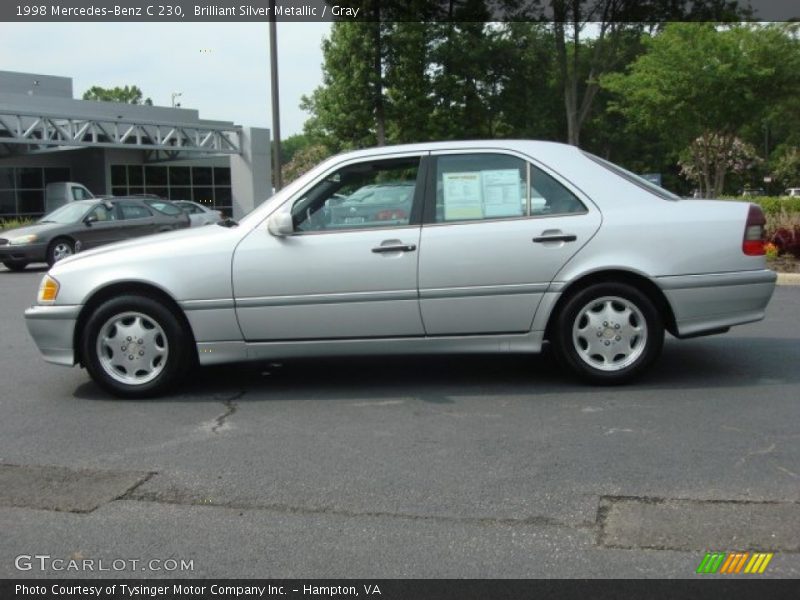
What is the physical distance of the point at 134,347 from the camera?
233 inches

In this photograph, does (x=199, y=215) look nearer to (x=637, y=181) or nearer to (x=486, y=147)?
(x=486, y=147)

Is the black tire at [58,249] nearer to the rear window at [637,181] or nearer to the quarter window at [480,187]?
the quarter window at [480,187]

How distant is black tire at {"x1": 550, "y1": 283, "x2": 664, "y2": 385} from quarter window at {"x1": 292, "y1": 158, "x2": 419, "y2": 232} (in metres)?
1.31

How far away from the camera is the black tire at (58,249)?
1741 centimetres

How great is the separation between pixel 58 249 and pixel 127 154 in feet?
72.4

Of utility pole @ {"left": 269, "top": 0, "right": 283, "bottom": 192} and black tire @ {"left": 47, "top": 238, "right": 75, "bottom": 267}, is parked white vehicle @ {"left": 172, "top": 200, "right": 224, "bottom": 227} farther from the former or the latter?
black tire @ {"left": 47, "top": 238, "right": 75, "bottom": 267}

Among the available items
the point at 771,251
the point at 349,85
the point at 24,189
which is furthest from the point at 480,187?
the point at 24,189

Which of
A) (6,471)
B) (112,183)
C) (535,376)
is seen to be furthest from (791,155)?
(6,471)

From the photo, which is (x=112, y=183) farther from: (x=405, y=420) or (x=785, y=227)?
(x=405, y=420)

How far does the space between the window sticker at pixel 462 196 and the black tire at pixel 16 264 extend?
13.9m

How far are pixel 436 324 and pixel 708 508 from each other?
7.92ft

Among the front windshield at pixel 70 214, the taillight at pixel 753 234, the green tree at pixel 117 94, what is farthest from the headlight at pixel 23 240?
the green tree at pixel 117 94

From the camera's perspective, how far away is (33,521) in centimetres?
389

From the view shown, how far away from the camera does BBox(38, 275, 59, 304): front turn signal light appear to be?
19.6 ft
